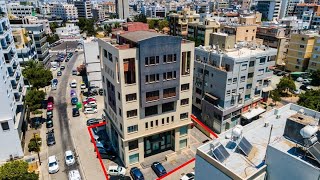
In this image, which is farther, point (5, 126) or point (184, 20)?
point (184, 20)

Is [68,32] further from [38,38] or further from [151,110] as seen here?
[151,110]

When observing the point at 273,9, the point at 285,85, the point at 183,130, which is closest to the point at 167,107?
the point at 183,130

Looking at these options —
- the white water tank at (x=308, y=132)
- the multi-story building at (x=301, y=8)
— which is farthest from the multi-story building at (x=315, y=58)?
the multi-story building at (x=301, y=8)

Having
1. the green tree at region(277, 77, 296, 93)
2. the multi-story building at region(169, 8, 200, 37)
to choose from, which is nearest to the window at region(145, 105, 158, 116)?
the green tree at region(277, 77, 296, 93)

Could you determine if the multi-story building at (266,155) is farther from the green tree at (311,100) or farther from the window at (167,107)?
the green tree at (311,100)

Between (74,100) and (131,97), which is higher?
(131,97)

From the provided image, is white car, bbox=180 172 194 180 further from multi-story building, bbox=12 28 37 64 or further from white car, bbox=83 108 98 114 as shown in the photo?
multi-story building, bbox=12 28 37 64
